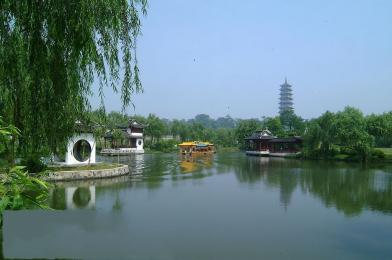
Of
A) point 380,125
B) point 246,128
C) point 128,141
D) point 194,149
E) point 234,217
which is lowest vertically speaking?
point 234,217

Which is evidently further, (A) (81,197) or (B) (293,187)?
(B) (293,187)

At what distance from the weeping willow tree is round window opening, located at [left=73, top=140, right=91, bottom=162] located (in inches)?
674

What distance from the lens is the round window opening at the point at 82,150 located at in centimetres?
2219

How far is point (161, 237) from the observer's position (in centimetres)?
918

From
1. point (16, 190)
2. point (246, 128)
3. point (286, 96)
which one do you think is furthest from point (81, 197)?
point (286, 96)

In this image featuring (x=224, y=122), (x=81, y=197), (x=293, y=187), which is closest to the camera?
(x=81, y=197)

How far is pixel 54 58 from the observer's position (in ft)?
15.5

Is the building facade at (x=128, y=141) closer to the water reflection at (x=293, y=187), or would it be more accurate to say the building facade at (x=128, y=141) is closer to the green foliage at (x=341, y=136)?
the green foliage at (x=341, y=136)

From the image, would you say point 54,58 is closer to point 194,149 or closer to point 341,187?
point 341,187

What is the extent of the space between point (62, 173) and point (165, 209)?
768 cm

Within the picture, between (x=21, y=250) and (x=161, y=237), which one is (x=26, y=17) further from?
(x=161, y=237)

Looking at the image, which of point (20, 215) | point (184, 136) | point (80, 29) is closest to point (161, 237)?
point (20, 215)

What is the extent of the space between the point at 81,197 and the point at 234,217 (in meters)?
5.92

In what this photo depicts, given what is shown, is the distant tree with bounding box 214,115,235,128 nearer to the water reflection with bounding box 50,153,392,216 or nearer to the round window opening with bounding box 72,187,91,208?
the water reflection with bounding box 50,153,392,216
